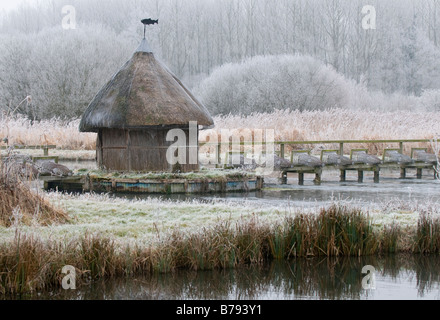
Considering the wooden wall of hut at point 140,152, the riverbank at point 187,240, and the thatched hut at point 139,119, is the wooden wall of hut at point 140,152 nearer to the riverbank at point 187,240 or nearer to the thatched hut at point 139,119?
the thatched hut at point 139,119

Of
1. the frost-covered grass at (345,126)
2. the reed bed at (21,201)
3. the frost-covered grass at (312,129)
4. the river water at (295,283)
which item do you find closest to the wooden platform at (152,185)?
the reed bed at (21,201)

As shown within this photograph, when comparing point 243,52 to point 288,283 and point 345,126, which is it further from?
point 288,283

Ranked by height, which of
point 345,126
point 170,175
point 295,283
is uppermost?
point 345,126

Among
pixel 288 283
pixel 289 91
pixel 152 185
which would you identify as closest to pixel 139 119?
pixel 152 185

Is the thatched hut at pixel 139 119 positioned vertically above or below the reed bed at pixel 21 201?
above

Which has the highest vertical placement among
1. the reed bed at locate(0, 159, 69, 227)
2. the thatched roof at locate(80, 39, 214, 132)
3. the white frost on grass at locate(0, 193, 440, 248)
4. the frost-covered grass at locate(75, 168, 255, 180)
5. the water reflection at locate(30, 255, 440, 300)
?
the thatched roof at locate(80, 39, 214, 132)

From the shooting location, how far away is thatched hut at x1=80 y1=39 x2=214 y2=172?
17609 mm

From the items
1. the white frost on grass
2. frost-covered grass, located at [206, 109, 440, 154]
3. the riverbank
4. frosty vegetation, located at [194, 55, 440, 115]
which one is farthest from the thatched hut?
frosty vegetation, located at [194, 55, 440, 115]

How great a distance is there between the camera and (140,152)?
58.5ft

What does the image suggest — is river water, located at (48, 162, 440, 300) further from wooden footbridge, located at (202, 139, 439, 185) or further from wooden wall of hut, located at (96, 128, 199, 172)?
wooden footbridge, located at (202, 139, 439, 185)

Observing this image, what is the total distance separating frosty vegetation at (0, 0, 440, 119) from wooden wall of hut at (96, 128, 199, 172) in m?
24.1

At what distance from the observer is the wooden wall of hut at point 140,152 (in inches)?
700

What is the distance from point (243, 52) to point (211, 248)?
58.2 metres

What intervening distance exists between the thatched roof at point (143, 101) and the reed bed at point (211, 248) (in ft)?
27.5
